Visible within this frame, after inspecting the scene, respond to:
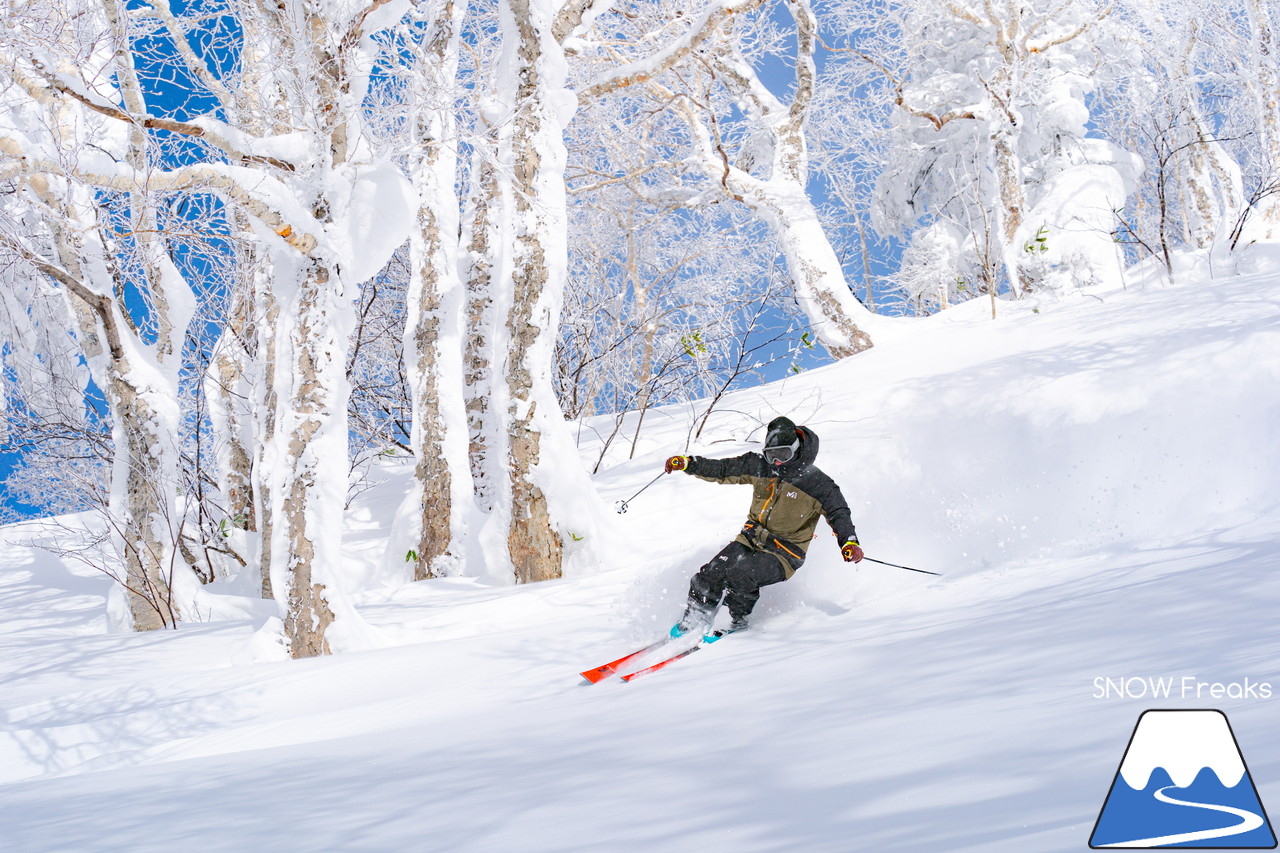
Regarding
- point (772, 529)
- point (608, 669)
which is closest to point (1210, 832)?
point (608, 669)

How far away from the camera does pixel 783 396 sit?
10008 mm

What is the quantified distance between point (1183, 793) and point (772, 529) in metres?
3.55

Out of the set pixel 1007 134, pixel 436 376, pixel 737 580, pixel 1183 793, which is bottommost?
pixel 737 580

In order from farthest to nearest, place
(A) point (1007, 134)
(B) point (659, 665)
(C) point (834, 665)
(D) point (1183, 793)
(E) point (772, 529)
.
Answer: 1. (A) point (1007, 134)
2. (E) point (772, 529)
3. (B) point (659, 665)
4. (C) point (834, 665)
5. (D) point (1183, 793)

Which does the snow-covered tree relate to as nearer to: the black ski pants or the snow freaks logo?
the black ski pants

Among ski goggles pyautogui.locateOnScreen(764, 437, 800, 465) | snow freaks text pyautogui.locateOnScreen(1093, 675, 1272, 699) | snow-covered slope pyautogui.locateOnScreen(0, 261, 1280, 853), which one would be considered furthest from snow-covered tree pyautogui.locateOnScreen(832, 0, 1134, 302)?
snow freaks text pyautogui.locateOnScreen(1093, 675, 1272, 699)

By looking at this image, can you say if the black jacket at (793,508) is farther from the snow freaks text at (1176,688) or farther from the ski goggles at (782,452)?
the snow freaks text at (1176,688)

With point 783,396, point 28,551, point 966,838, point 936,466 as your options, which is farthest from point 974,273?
point 966,838

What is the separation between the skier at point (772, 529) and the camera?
4676 mm

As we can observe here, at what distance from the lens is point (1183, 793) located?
4.21 ft

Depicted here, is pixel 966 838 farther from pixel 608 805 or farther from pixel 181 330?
pixel 181 330

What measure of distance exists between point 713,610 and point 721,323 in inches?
383

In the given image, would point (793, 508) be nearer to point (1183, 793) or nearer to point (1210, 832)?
point (1183, 793)

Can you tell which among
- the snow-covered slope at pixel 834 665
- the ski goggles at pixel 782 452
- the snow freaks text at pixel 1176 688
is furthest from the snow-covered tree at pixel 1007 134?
the snow freaks text at pixel 1176 688
